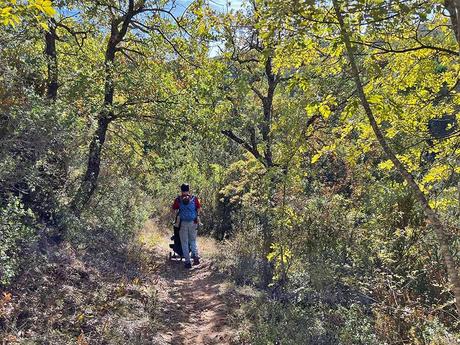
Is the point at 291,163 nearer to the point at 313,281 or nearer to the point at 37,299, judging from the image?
the point at 313,281

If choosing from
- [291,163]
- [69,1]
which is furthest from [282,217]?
[69,1]

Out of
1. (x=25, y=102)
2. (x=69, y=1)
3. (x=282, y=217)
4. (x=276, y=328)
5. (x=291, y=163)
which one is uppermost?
(x=69, y=1)

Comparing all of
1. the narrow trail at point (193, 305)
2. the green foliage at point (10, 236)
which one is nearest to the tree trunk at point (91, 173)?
the narrow trail at point (193, 305)

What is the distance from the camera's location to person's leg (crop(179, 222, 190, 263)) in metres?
9.51

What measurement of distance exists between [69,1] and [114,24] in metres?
1.73

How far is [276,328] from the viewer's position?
5.84 meters

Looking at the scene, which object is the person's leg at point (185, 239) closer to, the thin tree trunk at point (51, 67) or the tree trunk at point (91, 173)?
the tree trunk at point (91, 173)

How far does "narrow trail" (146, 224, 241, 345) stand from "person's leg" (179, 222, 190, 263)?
36cm

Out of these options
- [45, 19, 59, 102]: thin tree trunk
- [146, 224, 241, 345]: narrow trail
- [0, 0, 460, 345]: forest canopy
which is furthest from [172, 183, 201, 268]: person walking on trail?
[45, 19, 59, 102]: thin tree trunk

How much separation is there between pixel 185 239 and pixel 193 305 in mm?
2349

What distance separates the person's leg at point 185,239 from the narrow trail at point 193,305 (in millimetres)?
355

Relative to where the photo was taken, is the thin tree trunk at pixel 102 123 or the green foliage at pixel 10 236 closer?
the green foliage at pixel 10 236

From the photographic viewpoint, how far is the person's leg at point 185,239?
31.2 feet

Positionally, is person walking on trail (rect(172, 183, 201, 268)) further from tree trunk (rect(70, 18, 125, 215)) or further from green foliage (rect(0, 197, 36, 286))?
green foliage (rect(0, 197, 36, 286))
